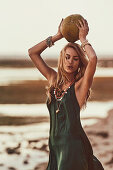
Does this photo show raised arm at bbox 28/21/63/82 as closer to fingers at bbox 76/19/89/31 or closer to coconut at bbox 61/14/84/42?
coconut at bbox 61/14/84/42

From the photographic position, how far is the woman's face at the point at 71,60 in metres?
4.54

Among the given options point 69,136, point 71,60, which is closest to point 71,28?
point 71,60

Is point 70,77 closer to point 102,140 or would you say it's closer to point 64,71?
point 64,71

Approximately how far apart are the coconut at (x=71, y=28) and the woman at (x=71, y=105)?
0.06 metres

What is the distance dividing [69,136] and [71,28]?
1033mm

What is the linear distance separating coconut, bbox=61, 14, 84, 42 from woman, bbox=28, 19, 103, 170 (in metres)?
0.06

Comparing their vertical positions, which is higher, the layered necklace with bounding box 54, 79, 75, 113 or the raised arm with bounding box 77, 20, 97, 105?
the raised arm with bounding box 77, 20, 97, 105

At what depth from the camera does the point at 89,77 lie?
4332mm

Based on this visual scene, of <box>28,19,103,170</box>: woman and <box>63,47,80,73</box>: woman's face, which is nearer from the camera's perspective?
<box>28,19,103,170</box>: woman

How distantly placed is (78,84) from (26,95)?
1448cm

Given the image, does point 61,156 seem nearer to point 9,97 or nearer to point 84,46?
point 84,46

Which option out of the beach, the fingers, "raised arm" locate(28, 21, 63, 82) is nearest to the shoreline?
the beach

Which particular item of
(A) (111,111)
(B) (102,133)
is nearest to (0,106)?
(A) (111,111)

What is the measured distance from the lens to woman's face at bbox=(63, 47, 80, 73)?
179 inches
